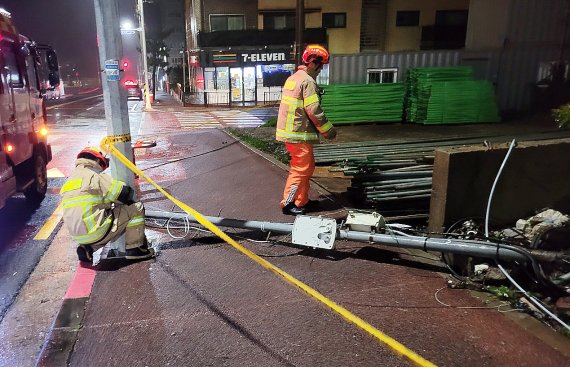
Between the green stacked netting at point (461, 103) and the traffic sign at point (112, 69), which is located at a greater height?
the traffic sign at point (112, 69)

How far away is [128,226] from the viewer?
446cm

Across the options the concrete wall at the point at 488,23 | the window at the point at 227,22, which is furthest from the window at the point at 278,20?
the concrete wall at the point at 488,23

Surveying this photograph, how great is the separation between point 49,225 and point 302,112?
3.93 metres

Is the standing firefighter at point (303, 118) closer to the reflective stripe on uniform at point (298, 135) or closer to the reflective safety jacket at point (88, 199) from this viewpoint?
the reflective stripe on uniform at point (298, 135)

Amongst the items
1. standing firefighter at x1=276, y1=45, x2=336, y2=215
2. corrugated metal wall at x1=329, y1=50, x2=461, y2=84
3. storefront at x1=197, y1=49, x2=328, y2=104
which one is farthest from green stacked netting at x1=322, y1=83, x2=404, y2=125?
storefront at x1=197, y1=49, x2=328, y2=104

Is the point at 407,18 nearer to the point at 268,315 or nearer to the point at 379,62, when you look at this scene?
the point at 379,62

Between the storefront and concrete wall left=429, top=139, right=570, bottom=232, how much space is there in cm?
2433

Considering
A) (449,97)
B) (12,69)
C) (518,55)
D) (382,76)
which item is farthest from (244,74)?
(12,69)

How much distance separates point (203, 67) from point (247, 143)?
18913mm

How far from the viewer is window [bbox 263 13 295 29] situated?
30.4 meters

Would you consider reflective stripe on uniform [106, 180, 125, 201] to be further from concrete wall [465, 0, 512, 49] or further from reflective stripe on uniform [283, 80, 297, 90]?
concrete wall [465, 0, 512, 49]

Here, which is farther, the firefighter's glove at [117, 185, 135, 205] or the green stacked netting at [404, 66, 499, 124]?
the green stacked netting at [404, 66, 499, 124]

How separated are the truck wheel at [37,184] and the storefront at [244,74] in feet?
70.6

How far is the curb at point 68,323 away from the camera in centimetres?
316
